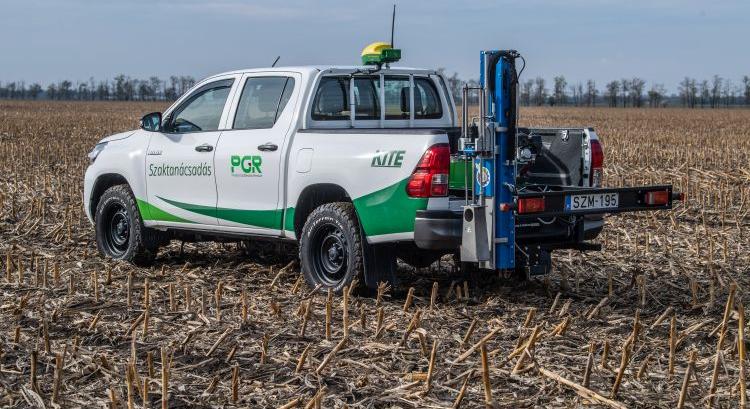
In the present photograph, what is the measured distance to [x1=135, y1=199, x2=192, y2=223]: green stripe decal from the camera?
10452mm

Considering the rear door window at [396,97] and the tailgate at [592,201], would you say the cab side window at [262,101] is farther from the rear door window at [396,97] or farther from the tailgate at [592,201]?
the tailgate at [592,201]

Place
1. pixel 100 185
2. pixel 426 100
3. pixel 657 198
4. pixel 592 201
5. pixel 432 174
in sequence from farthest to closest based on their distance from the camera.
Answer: pixel 100 185 < pixel 426 100 < pixel 657 198 < pixel 592 201 < pixel 432 174

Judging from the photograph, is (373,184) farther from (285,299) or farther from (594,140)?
(594,140)

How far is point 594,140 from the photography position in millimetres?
9148

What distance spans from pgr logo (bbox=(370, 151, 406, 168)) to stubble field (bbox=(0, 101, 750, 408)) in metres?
1.01

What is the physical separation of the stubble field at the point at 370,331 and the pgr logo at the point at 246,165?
941mm

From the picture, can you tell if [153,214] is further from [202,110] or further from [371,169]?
[371,169]

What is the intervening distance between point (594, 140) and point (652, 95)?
415 feet

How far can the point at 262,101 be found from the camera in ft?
31.9

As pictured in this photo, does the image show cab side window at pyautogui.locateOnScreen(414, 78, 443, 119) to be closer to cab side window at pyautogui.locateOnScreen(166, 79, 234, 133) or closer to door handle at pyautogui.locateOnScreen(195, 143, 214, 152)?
cab side window at pyautogui.locateOnScreen(166, 79, 234, 133)

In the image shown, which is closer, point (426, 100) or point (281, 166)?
point (281, 166)

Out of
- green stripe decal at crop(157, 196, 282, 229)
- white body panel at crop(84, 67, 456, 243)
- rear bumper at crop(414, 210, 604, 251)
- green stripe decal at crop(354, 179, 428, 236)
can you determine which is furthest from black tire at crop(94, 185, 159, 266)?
rear bumper at crop(414, 210, 604, 251)

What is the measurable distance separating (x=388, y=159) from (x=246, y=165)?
1.72m

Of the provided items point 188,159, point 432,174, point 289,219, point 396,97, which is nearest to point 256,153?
point 289,219
